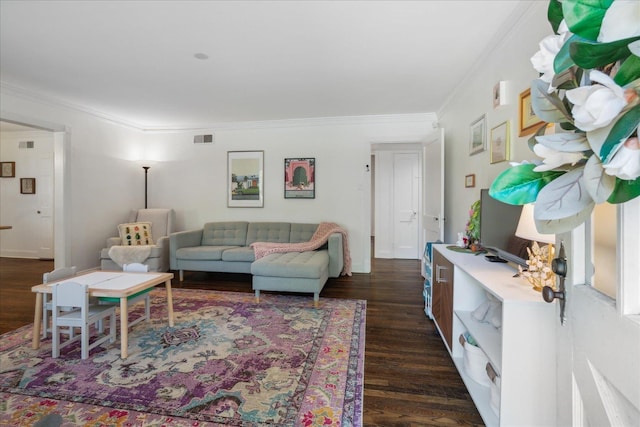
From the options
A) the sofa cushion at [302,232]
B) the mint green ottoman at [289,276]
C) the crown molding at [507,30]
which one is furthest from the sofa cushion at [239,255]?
the crown molding at [507,30]

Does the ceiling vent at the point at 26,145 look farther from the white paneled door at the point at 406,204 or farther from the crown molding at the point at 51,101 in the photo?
the white paneled door at the point at 406,204

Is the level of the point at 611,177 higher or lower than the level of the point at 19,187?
lower

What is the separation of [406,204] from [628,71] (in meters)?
5.67

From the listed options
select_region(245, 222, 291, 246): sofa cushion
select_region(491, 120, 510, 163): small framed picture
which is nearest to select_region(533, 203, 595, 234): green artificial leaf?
select_region(491, 120, 510, 163): small framed picture

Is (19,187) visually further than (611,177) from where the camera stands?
Yes

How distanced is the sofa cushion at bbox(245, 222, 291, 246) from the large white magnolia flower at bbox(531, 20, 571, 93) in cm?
426

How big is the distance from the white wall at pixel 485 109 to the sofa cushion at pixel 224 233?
10.2 ft

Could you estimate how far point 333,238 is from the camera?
3920 millimetres

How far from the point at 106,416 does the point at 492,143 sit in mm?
3222

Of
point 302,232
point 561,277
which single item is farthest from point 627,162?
point 302,232

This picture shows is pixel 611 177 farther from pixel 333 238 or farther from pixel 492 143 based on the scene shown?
pixel 333 238

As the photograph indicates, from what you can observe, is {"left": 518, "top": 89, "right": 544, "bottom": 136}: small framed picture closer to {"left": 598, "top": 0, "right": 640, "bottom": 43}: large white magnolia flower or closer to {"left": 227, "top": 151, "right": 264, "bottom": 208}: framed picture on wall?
{"left": 598, "top": 0, "right": 640, "bottom": 43}: large white magnolia flower

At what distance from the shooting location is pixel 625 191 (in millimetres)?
395

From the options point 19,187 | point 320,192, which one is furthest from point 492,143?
point 19,187
